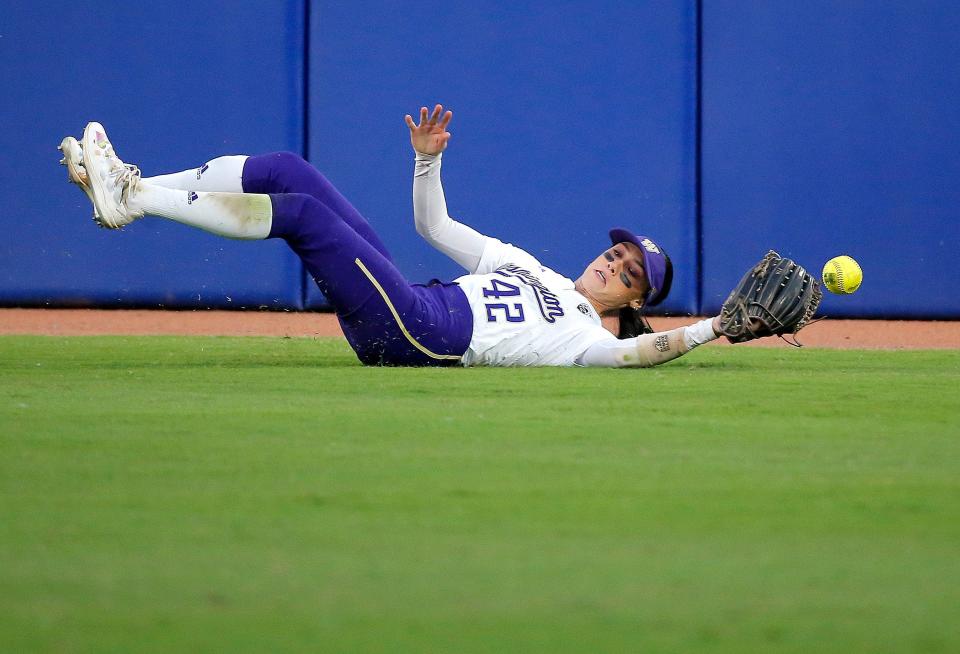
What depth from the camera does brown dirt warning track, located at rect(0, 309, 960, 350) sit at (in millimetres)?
6812

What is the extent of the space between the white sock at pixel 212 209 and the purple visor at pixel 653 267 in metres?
1.28

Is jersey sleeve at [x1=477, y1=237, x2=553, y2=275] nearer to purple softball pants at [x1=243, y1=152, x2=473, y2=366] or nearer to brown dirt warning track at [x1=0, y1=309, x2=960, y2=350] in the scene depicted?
purple softball pants at [x1=243, y1=152, x2=473, y2=366]

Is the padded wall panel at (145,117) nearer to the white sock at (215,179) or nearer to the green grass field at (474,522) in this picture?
the white sock at (215,179)

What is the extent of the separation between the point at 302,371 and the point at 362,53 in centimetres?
371

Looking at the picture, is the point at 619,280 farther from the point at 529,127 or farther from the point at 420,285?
the point at 529,127

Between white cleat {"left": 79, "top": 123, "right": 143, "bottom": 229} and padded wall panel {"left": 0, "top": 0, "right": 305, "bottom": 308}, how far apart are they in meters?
3.57

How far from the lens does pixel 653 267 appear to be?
469cm

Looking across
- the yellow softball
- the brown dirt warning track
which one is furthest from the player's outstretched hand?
the brown dirt warning track

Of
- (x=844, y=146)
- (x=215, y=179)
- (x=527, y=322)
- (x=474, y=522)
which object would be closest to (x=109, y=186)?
(x=215, y=179)

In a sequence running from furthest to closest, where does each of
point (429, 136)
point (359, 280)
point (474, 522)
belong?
point (429, 136) < point (359, 280) < point (474, 522)

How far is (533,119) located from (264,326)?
1954mm

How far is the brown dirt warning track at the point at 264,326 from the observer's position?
22.4ft

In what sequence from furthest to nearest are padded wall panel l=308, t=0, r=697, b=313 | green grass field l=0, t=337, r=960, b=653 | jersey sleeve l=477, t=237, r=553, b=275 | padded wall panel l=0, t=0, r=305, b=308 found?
padded wall panel l=308, t=0, r=697, b=313
padded wall panel l=0, t=0, r=305, b=308
jersey sleeve l=477, t=237, r=553, b=275
green grass field l=0, t=337, r=960, b=653

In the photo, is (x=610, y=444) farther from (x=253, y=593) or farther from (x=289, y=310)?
(x=289, y=310)
